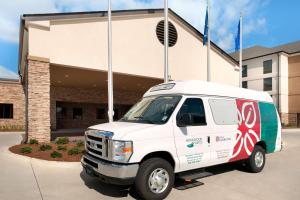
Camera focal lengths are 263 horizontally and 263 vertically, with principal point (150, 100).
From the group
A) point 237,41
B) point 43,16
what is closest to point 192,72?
point 237,41

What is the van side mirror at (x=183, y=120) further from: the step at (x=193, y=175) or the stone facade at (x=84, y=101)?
the stone facade at (x=84, y=101)

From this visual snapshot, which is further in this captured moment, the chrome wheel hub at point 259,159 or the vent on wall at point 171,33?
the vent on wall at point 171,33

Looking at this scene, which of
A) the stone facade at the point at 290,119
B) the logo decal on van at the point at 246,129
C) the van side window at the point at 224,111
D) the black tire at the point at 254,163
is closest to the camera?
the van side window at the point at 224,111

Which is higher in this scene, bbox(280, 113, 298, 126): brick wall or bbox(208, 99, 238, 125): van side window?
bbox(208, 99, 238, 125): van side window

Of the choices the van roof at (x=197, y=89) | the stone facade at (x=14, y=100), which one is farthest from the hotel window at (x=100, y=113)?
the van roof at (x=197, y=89)

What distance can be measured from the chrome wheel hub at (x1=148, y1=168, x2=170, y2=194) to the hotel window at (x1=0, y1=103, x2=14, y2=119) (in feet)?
79.6

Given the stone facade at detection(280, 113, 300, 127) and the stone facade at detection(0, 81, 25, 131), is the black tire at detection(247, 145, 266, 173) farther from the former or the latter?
the stone facade at detection(280, 113, 300, 127)

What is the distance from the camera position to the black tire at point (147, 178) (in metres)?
5.44

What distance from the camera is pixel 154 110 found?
6.44 m

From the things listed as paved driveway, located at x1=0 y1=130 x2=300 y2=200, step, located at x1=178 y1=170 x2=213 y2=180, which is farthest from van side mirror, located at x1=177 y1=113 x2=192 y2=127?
paved driveway, located at x1=0 y1=130 x2=300 y2=200

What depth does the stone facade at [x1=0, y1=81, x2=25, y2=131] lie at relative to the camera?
83.3 ft

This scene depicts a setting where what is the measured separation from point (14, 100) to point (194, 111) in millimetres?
24244

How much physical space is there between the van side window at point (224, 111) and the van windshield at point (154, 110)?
1.24 meters

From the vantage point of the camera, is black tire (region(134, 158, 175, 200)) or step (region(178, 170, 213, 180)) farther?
step (region(178, 170, 213, 180))
